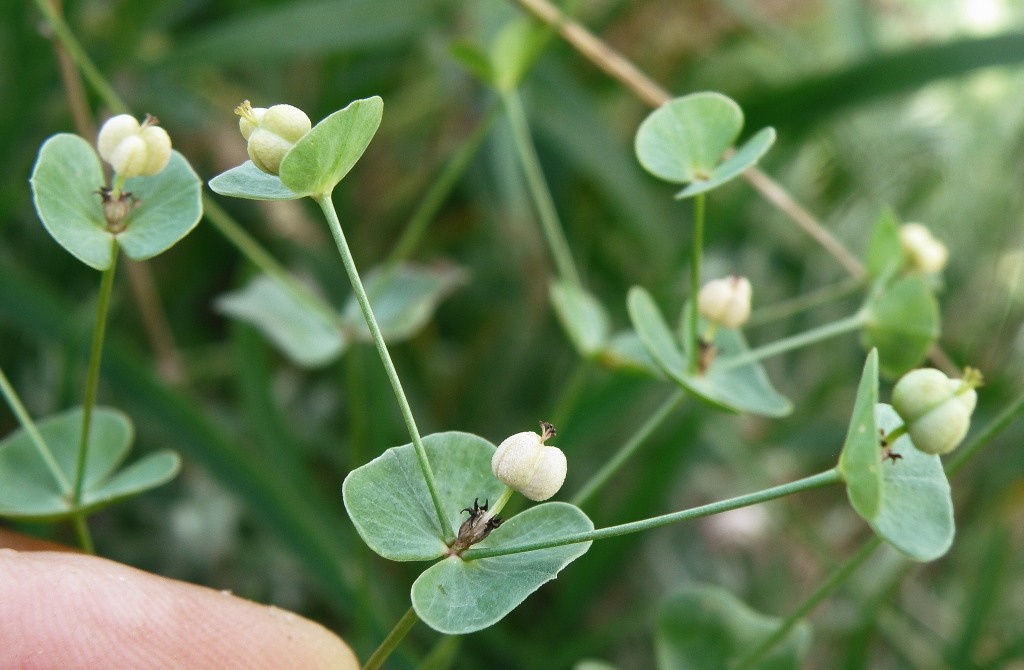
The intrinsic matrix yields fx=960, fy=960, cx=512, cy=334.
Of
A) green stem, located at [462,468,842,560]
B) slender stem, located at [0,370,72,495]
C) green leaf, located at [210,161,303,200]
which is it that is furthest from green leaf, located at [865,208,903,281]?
slender stem, located at [0,370,72,495]

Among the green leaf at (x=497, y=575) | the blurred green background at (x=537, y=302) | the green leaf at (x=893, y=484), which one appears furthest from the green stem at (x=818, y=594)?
the blurred green background at (x=537, y=302)

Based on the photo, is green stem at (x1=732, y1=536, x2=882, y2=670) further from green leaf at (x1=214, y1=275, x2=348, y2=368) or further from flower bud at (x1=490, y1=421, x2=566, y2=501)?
green leaf at (x1=214, y1=275, x2=348, y2=368)

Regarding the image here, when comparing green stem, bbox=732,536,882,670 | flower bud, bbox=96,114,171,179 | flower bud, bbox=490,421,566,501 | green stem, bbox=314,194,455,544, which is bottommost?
green stem, bbox=732,536,882,670

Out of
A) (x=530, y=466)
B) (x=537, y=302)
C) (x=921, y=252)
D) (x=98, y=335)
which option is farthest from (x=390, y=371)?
(x=537, y=302)

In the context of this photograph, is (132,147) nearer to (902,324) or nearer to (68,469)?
(68,469)

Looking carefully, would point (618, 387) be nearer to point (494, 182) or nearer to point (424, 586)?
point (494, 182)

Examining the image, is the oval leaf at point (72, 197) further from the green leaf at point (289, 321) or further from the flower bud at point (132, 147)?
the green leaf at point (289, 321)
